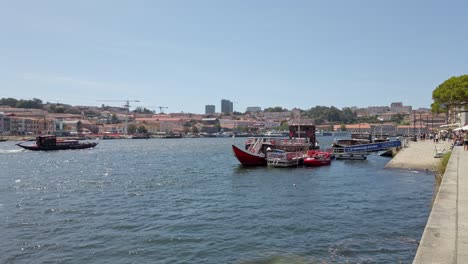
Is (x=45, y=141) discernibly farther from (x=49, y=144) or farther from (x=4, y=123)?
(x=4, y=123)

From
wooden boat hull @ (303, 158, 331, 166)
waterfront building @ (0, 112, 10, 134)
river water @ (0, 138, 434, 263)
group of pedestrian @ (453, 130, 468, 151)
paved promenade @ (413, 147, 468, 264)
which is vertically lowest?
river water @ (0, 138, 434, 263)

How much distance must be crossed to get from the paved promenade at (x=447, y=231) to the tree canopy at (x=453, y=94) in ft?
116

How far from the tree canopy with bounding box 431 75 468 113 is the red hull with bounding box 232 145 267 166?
75.3ft

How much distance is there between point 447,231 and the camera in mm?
8930

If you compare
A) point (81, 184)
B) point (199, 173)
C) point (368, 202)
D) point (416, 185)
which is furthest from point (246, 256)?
point (199, 173)

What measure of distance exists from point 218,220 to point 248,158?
2371 cm

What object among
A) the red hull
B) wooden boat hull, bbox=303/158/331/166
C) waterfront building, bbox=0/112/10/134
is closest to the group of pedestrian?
wooden boat hull, bbox=303/158/331/166

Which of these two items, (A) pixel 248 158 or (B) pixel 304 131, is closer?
(A) pixel 248 158

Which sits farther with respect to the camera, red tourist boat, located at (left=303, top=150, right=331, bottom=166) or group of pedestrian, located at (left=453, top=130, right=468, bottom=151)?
red tourist boat, located at (left=303, top=150, right=331, bottom=166)

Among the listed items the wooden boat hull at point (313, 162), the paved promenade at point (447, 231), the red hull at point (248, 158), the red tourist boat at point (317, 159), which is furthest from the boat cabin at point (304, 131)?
the paved promenade at point (447, 231)

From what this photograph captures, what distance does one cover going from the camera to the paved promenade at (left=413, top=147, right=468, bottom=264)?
7.42 m

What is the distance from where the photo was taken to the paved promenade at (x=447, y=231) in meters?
7.42

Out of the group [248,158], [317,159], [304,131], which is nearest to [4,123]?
[304,131]

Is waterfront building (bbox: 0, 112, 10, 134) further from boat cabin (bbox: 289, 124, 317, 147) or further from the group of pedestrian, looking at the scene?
the group of pedestrian
